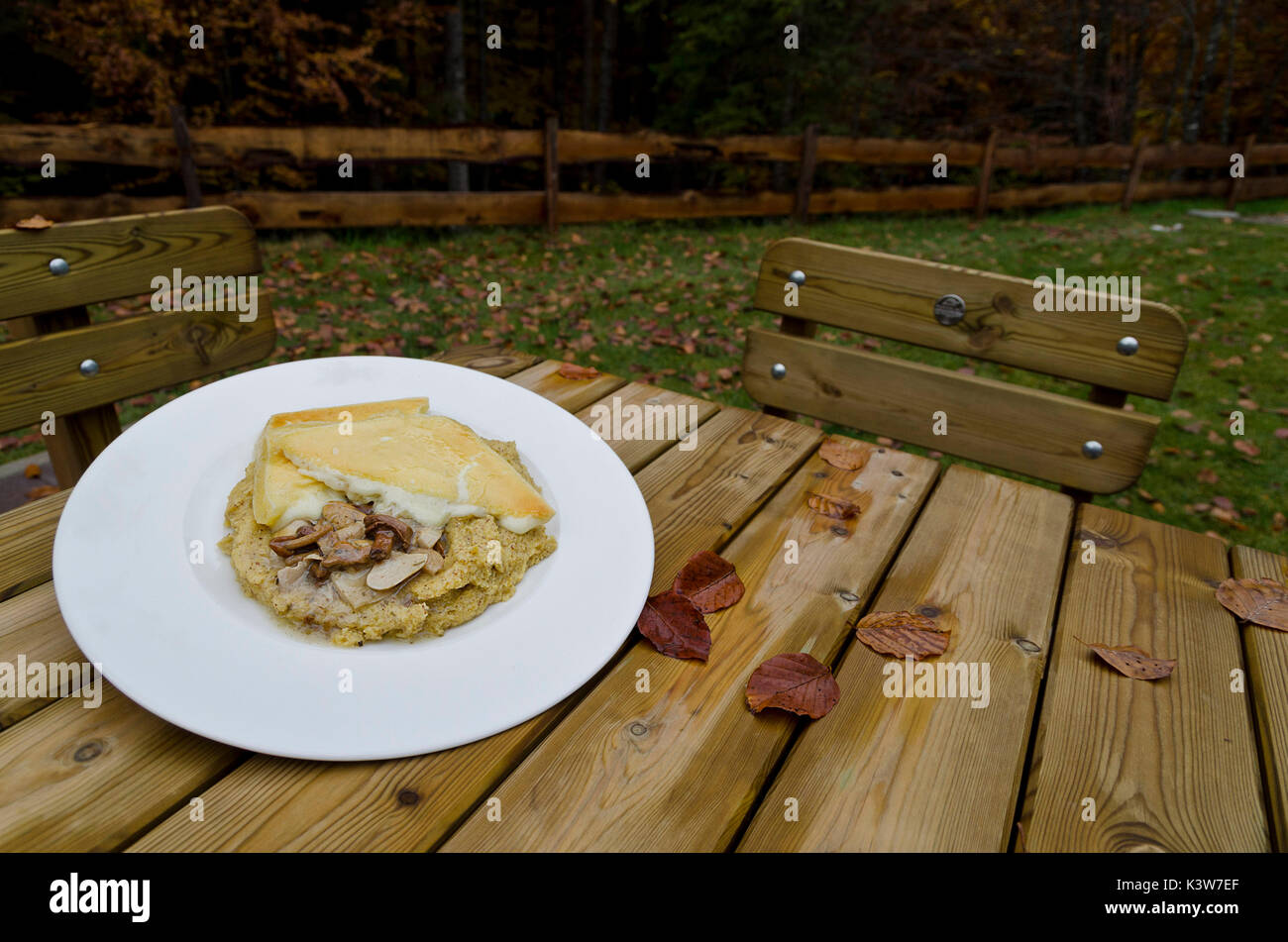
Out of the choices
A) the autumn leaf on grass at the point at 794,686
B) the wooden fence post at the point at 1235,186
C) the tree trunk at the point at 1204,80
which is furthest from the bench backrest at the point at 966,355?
the tree trunk at the point at 1204,80

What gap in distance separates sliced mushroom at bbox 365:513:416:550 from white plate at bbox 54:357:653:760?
163 mm

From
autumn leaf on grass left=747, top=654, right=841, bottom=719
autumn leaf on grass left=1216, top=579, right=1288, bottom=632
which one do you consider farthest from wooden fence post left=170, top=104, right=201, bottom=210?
autumn leaf on grass left=1216, top=579, right=1288, bottom=632

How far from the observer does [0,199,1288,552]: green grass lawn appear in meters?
4.43

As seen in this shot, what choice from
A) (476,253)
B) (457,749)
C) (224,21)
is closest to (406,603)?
(457,749)

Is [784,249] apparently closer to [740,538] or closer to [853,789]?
[740,538]

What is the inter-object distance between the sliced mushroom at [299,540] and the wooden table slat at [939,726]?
2.42 ft

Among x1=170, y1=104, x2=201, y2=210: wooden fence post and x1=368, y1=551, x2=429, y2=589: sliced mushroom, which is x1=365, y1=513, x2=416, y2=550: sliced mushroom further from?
x1=170, y1=104, x2=201, y2=210: wooden fence post

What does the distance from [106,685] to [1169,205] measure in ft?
52.0

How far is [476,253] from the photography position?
25.1 feet

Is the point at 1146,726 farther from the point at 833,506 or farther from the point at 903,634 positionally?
the point at 833,506

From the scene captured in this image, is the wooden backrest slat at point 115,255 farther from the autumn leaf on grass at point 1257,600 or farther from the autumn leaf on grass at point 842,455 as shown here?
the autumn leaf on grass at point 1257,600

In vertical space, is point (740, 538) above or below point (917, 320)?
below

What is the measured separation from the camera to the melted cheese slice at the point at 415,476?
117cm
